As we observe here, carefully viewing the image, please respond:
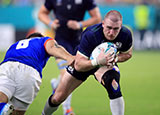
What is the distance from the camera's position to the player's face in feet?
19.1

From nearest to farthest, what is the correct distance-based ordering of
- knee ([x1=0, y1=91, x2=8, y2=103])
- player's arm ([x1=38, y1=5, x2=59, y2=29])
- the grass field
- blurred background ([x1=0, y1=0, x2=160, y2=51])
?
knee ([x1=0, y1=91, x2=8, y2=103]), the grass field, player's arm ([x1=38, y1=5, x2=59, y2=29]), blurred background ([x1=0, y1=0, x2=160, y2=51])

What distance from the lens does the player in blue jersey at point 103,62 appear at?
586 cm

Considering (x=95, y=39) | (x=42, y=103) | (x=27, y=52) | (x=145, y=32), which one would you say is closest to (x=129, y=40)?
(x=95, y=39)

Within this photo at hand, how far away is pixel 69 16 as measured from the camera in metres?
8.51

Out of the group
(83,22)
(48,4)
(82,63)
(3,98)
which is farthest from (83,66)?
(48,4)

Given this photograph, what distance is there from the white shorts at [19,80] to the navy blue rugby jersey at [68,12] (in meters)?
2.78

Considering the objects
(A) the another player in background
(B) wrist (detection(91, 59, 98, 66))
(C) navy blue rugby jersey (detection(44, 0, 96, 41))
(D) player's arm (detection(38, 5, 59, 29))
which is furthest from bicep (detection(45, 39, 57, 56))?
(D) player's arm (detection(38, 5, 59, 29))

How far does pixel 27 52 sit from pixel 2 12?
55.3 ft

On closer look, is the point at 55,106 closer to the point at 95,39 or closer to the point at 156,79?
the point at 95,39

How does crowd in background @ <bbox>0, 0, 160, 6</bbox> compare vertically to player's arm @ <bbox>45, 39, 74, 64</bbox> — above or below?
below

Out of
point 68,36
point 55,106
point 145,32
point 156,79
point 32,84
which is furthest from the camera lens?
point 145,32

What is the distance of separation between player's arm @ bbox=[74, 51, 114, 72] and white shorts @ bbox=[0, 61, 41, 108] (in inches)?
26.6

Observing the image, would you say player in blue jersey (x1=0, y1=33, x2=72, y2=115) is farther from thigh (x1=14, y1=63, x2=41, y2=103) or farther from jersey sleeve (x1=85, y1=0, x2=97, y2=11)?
jersey sleeve (x1=85, y1=0, x2=97, y2=11)

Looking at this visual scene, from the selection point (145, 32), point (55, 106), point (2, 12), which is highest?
point (55, 106)
